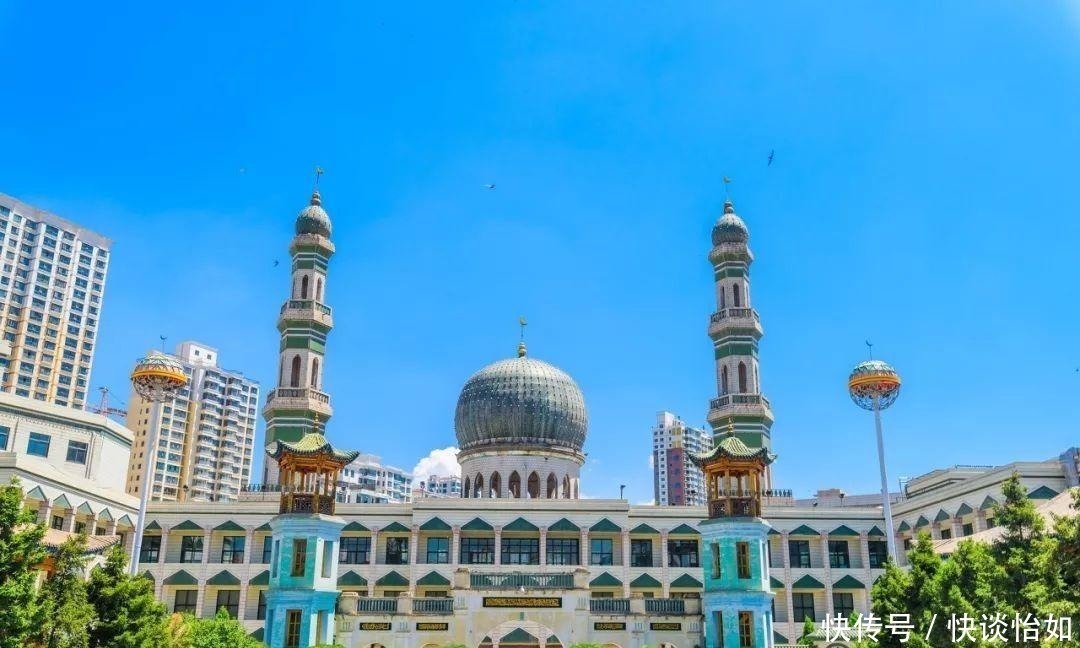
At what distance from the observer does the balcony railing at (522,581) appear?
4103cm

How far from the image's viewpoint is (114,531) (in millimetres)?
61406

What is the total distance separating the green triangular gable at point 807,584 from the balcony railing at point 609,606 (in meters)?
25.3

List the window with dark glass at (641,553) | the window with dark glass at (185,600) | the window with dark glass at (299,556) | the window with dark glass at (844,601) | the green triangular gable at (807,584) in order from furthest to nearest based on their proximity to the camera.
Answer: the window with dark glass at (844,601) < the green triangular gable at (807,584) < the window with dark glass at (641,553) < the window with dark glass at (185,600) < the window with dark glass at (299,556)

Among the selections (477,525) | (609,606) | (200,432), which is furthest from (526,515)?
(200,432)

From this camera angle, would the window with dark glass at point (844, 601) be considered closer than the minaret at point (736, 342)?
Yes

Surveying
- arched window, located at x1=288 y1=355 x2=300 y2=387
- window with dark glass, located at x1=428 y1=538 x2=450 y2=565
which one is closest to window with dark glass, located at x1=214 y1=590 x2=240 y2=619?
window with dark glass, located at x1=428 y1=538 x2=450 y2=565

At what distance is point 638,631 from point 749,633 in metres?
4.76

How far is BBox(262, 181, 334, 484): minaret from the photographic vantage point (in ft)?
213

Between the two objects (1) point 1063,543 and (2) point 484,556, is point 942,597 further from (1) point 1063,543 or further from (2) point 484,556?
(2) point 484,556

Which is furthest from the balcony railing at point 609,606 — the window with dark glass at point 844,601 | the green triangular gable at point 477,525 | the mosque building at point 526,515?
the window with dark glass at point 844,601

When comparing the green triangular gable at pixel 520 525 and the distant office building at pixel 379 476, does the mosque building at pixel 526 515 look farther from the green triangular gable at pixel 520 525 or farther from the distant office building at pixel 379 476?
the distant office building at pixel 379 476

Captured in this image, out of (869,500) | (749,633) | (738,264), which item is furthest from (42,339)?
(749,633)

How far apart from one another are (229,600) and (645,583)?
88.6ft

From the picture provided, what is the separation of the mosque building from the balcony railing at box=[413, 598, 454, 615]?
0.29ft
